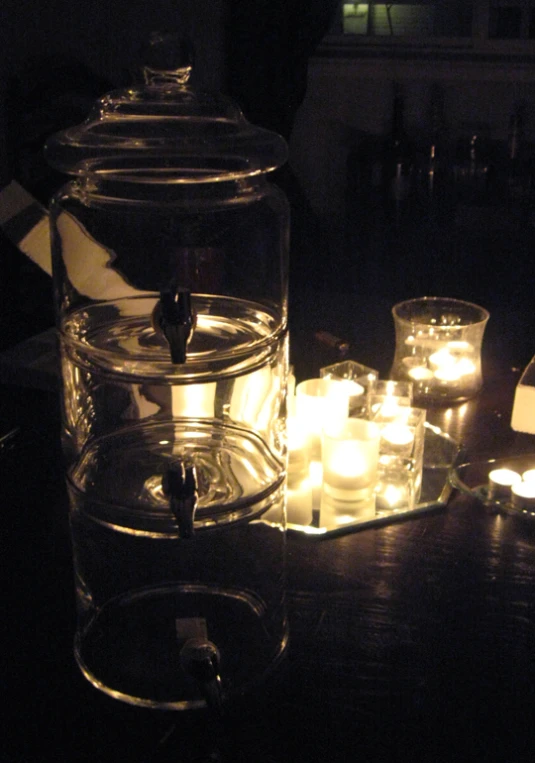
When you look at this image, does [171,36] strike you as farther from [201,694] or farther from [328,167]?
[328,167]

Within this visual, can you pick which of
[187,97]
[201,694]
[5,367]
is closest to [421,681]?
[201,694]

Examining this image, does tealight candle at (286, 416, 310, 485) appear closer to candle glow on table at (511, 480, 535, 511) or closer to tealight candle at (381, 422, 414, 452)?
tealight candle at (381, 422, 414, 452)

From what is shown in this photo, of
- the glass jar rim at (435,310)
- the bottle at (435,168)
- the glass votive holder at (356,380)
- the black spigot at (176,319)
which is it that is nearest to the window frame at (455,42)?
the bottle at (435,168)

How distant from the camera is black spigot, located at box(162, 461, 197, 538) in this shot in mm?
579

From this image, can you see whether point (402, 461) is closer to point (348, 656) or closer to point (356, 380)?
point (356, 380)

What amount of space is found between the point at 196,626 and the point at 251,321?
0.93 feet

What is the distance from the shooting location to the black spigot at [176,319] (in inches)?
24.2

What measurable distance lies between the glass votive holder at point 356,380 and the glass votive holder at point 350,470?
0.16m

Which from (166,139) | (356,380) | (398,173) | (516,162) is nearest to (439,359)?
(356,380)

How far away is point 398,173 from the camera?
277 centimetres

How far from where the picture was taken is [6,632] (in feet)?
2.46

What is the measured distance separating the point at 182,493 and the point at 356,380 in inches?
24.9

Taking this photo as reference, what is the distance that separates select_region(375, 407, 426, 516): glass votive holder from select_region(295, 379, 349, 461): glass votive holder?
0.07 meters

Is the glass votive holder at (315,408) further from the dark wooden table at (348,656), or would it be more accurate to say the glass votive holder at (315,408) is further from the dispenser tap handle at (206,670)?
the dispenser tap handle at (206,670)
